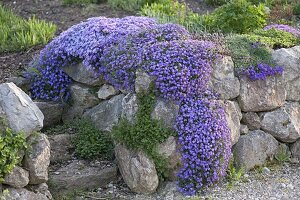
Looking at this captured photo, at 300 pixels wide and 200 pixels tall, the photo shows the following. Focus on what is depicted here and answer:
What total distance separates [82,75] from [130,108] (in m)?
1.00

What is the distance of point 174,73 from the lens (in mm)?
5652

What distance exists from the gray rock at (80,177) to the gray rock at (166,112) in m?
0.75

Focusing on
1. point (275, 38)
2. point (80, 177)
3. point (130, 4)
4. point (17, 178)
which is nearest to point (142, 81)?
point (80, 177)

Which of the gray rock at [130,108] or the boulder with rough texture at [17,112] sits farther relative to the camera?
the gray rock at [130,108]

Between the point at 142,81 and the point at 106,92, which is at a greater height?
the point at 142,81

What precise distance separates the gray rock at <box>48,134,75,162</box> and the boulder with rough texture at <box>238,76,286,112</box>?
199 cm

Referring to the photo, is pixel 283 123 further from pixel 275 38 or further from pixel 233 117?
pixel 275 38

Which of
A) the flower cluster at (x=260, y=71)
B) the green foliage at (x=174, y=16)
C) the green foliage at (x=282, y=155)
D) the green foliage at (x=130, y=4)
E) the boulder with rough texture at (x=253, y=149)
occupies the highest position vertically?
the green foliage at (x=174, y=16)

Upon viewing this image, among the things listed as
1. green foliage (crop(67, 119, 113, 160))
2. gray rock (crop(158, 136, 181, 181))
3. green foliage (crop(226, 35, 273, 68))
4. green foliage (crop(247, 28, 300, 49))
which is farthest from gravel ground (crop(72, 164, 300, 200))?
green foliage (crop(247, 28, 300, 49))

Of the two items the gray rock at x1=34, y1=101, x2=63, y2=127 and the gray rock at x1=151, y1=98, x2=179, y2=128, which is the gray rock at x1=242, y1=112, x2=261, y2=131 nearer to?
the gray rock at x1=151, y1=98, x2=179, y2=128

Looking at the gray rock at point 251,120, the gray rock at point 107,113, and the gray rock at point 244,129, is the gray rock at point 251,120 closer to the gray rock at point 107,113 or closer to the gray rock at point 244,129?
the gray rock at point 244,129

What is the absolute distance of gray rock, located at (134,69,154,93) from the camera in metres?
5.71

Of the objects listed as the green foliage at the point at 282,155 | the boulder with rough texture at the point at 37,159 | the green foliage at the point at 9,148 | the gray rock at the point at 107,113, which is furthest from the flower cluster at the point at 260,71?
the green foliage at the point at 9,148

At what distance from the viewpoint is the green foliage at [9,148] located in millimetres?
4742
